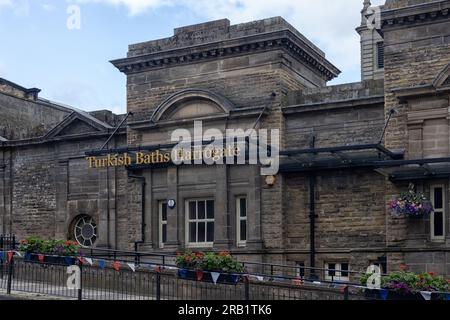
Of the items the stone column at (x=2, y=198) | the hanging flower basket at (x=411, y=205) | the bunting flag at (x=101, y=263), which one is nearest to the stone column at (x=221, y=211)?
the bunting flag at (x=101, y=263)

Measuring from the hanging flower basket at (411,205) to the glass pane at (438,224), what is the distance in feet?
1.52

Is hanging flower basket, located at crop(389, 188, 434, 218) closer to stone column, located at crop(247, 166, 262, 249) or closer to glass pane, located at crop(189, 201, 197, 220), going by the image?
stone column, located at crop(247, 166, 262, 249)

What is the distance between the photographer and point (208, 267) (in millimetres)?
21891

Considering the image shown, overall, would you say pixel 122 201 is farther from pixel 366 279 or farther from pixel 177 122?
pixel 366 279

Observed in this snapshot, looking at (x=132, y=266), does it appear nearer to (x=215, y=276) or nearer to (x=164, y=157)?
(x=215, y=276)

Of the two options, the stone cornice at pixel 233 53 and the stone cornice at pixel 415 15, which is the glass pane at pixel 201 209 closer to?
the stone cornice at pixel 233 53

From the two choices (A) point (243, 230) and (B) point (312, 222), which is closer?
(B) point (312, 222)

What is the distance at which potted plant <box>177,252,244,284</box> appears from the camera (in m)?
21.3

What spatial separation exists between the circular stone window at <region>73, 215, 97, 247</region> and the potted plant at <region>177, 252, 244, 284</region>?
770 cm

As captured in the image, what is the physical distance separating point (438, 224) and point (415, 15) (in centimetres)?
583

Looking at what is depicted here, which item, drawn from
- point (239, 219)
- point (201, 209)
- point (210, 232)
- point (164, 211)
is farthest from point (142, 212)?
point (239, 219)

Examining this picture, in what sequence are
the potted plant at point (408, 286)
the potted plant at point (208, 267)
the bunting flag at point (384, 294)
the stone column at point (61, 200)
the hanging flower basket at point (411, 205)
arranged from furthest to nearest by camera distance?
the stone column at point (61, 200), the hanging flower basket at point (411, 205), the potted plant at point (208, 267), the bunting flag at point (384, 294), the potted plant at point (408, 286)

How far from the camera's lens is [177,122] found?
2695 centimetres

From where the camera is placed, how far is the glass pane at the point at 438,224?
22.7 meters
